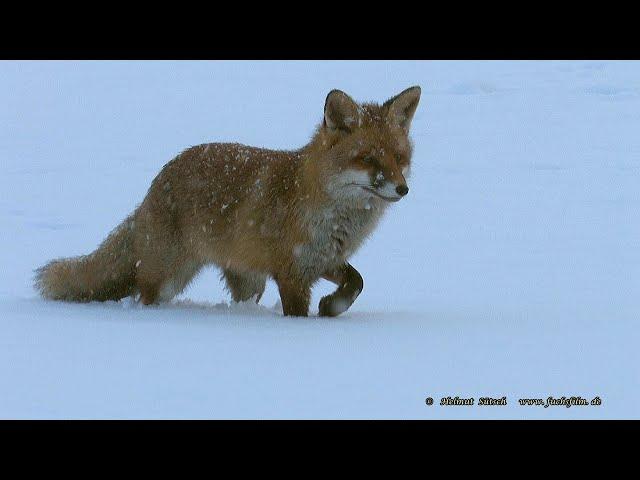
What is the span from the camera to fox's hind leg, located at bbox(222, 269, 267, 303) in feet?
32.5

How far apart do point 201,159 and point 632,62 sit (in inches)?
664

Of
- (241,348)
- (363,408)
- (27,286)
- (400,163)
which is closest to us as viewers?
(363,408)

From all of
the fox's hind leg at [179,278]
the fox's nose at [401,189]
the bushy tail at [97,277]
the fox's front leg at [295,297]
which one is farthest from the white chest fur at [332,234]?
the bushy tail at [97,277]

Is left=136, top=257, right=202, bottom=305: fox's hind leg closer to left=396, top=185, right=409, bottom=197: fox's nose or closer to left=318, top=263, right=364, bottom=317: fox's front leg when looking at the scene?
left=318, top=263, right=364, bottom=317: fox's front leg

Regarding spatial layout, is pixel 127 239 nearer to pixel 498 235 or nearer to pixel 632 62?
pixel 498 235

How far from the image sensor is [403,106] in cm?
913

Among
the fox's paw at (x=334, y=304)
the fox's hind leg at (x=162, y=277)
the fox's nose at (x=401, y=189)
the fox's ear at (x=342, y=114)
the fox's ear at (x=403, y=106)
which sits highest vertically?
the fox's ear at (x=403, y=106)

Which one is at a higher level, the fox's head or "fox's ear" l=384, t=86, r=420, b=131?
"fox's ear" l=384, t=86, r=420, b=131

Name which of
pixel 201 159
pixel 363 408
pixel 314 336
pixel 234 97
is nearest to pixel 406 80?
pixel 234 97

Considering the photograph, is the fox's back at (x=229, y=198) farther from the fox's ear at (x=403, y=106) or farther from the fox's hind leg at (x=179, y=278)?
the fox's ear at (x=403, y=106)

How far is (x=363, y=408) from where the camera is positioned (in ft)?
20.0

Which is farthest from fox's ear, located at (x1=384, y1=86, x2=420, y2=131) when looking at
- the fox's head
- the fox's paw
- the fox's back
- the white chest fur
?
the fox's paw

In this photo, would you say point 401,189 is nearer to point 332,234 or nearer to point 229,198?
point 332,234

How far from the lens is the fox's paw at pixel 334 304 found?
9.12 m
